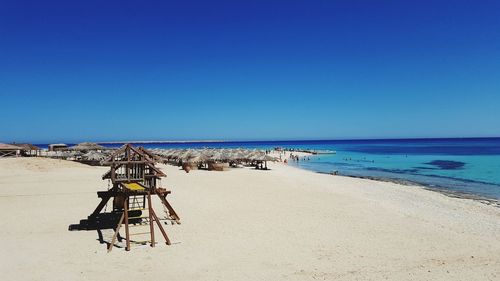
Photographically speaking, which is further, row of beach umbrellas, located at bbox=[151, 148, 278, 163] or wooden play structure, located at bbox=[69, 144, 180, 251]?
row of beach umbrellas, located at bbox=[151, 148, 278, 163]

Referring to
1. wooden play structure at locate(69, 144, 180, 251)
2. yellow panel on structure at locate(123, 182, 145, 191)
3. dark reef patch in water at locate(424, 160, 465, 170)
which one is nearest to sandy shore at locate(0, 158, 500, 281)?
wooden play structure at locate(69, 144, 180, 251)

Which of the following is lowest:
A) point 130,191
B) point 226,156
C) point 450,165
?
point 450,165

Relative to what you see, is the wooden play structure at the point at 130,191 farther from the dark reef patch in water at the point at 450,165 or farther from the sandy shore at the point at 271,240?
the dark reef patch in water at the point at 450,165

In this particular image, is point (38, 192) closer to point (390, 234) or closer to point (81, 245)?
point (81, 245)

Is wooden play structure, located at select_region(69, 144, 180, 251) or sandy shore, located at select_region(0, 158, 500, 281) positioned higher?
wooden play structure, located at select_region(69, 144, 180, 251)

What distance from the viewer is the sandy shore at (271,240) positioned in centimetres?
831

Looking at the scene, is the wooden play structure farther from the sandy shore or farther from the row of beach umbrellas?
the row of beach umbrellas

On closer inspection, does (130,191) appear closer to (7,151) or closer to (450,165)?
(7,151)

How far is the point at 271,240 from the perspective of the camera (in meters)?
10.6

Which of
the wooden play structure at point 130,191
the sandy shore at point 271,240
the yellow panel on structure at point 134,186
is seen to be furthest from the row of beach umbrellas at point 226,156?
the yellow panel on structure at point 134,186

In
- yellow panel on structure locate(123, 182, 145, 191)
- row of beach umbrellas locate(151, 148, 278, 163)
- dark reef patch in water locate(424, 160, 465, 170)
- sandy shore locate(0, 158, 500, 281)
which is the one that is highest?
yellow panel on structure locate(123, 182, 145, 191)

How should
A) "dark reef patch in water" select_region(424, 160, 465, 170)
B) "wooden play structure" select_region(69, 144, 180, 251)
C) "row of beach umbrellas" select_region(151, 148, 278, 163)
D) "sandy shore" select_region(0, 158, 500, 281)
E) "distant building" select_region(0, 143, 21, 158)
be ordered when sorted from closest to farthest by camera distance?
1. "sandy shore" select_region(0, 158, 500, 281)
2. "wooden play structure" select_region(69, 144, 180, 251)
3. "row of beach umbrellas" select_region(151, 148, 278, 163)
4. "distant building" select_region(0, 143, 21, 158)
5. "dark reef patch in water" select_region(424, 160, 465, 170)

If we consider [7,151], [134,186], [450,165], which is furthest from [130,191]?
[450,165]

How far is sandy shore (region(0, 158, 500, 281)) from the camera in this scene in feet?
27.3
